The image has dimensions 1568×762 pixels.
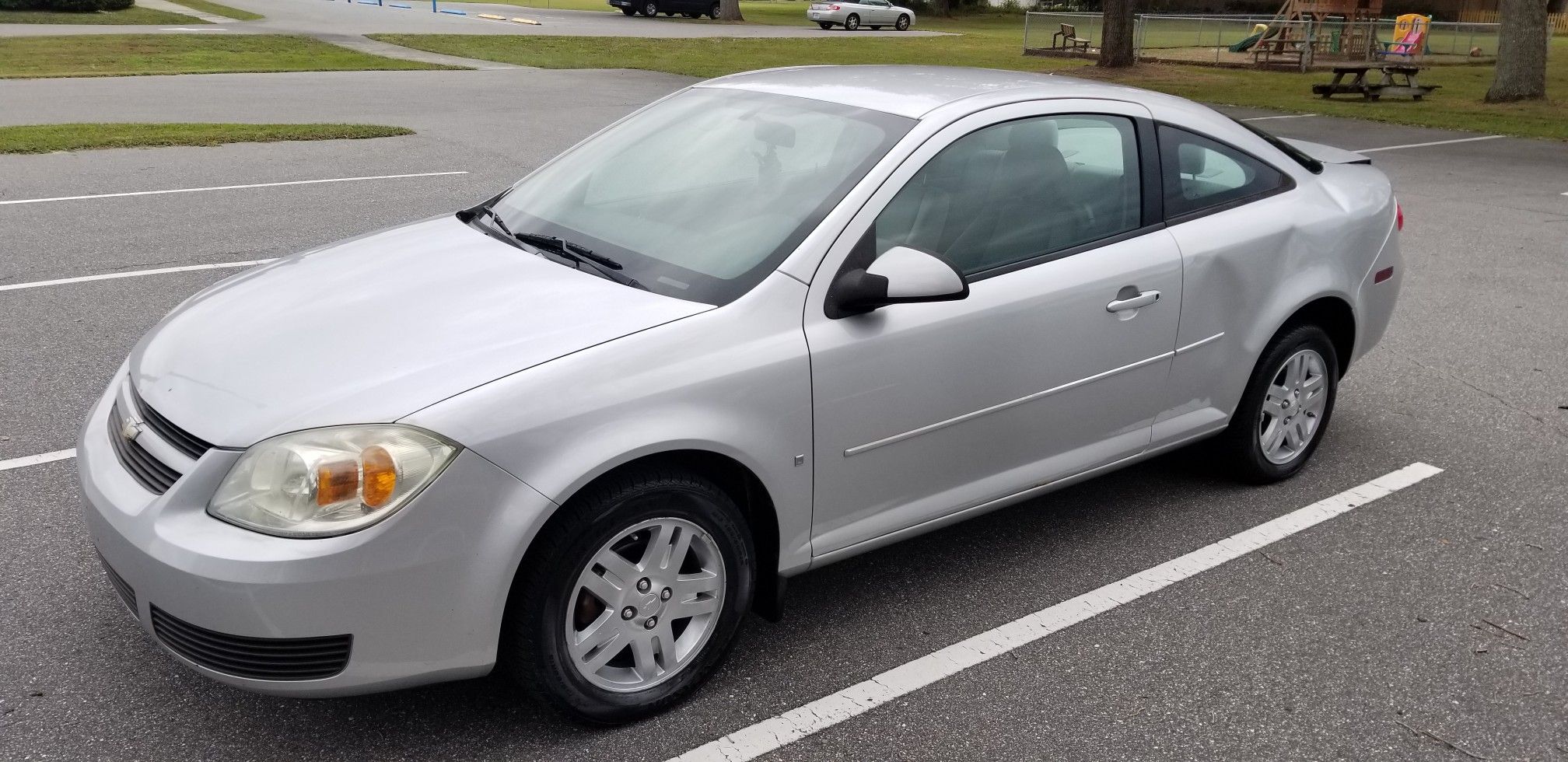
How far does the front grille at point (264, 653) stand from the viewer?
2.65 m

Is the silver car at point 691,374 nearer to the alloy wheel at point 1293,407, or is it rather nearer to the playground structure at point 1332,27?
the alloy wheel at point 1293,407

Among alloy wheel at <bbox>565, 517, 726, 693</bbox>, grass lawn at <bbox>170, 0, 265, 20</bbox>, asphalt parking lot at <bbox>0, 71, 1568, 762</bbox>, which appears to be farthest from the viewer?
grass lawn at <bbox>170, 0, 265, 20</bbox>

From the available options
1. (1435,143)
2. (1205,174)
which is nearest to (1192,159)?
(1205,174)

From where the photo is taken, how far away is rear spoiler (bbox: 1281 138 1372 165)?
5180 mm

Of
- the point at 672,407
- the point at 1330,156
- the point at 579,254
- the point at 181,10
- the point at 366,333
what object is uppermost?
the point at 181,10

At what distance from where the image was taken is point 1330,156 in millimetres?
5336

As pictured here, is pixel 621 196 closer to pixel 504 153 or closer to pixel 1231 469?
pixel 1231 469

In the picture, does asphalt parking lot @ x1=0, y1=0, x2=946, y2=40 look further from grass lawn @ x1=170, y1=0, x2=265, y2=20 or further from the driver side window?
the driver side window

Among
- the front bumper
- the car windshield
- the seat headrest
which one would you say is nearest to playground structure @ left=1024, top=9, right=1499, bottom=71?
the seat headrest

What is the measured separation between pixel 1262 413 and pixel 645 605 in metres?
2.66

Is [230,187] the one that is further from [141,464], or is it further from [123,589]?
[123,589]

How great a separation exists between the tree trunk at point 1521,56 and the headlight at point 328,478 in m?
22.0

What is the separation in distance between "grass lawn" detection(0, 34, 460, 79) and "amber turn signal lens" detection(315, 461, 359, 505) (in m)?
19.4

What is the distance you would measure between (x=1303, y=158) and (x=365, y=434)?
12.6ft
